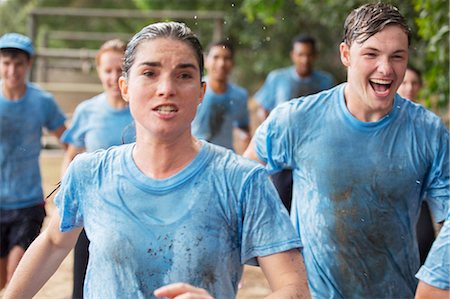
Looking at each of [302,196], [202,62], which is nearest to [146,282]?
[202,62]

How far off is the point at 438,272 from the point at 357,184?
1.28m

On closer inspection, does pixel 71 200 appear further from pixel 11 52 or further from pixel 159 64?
pixel 11 52

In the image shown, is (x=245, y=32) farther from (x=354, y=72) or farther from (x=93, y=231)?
(x=93, y=231)

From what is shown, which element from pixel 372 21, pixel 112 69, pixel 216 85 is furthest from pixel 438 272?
pixel 216 85

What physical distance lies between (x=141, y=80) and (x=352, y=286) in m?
1.71

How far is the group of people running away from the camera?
2.74 meters

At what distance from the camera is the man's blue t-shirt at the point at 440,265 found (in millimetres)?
2684

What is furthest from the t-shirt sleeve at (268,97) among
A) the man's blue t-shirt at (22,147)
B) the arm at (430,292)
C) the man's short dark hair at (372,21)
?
the arm at (430,292)

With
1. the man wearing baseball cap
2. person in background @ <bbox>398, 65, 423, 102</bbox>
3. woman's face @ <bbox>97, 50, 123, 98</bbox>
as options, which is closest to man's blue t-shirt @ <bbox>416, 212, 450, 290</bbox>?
woman's face @ <bbox>97, 50, 123, 98</bbox>

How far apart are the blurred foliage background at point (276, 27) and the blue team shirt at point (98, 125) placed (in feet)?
3.67

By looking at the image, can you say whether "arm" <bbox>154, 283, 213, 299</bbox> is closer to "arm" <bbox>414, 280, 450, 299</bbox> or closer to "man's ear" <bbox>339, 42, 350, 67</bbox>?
"arm" <bbox>414, 280, 450, 299</bbox>

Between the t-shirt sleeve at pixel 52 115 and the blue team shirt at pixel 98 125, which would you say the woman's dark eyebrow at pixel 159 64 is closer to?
the blue team shirt at pixel 98 125

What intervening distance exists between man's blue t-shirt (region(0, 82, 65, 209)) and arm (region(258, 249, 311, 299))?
13.7ft

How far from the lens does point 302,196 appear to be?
4.06 metres
